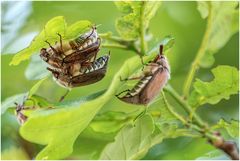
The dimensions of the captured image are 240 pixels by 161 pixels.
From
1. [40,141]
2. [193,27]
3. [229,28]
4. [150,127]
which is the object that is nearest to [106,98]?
[40,141]

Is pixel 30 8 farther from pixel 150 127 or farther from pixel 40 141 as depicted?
pixel 40 141

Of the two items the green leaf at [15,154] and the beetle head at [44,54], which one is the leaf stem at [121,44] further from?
the green leaf at [15,154]

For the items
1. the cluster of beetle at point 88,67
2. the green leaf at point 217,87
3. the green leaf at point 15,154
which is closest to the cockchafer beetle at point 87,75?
the cluster of beetle at point 88,67

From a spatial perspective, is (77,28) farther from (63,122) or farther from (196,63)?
(196,63)

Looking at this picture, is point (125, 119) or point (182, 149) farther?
point (182, 149)

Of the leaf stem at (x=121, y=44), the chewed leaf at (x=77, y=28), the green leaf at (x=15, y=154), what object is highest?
the chewed leaf at (x=77, y=28)

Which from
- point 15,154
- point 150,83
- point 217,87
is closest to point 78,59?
point 150,83
